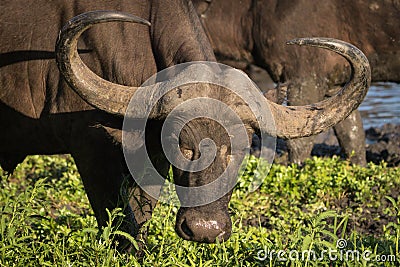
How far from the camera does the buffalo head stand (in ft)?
14.3

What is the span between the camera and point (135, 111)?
4551 millimetres

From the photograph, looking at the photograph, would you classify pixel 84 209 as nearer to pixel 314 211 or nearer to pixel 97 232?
pixel 314 211

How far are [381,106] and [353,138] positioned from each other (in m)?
4.40

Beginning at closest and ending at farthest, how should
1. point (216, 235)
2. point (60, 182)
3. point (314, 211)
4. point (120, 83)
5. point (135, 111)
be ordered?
1. point (216, 235)
2. point (135, 111)
3. point (120, 83)
4. point (314, 211)
5. point (60, 182)

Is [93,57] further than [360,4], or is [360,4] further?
[360,4]

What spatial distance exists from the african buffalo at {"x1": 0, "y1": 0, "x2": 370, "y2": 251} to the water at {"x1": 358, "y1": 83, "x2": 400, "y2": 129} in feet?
23.7

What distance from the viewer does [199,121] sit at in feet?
14.7

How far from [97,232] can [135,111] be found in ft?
2.26

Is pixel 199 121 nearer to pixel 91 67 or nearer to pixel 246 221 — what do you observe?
pixel 91 67

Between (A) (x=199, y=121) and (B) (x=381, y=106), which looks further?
(B) (x=381, y=106)

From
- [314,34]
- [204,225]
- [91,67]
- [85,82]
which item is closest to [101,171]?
[91,67]

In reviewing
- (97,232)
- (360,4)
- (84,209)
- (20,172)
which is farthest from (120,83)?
(360,4)

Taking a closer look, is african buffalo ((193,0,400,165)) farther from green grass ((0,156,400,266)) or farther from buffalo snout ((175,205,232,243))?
buffalo snout ((175,205,232,243))

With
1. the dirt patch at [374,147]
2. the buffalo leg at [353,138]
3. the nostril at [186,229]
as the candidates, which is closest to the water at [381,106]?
the dirt patch at [374,147]
